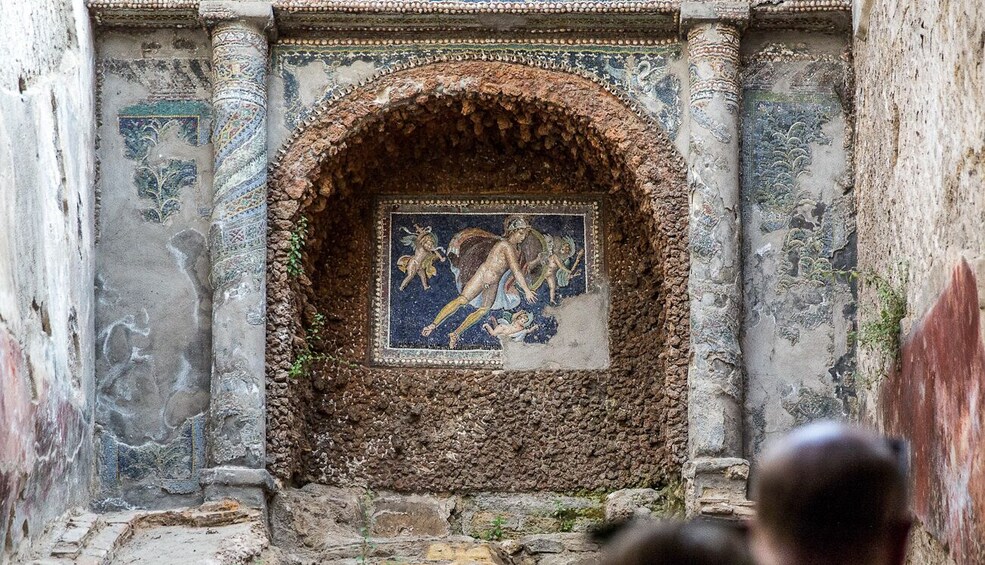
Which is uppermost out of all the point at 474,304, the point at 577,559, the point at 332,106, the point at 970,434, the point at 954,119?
the point at 332,106

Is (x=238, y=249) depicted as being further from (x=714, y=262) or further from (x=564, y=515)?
(x=714, y=262)

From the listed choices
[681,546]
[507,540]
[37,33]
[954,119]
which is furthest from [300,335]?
[681,546]

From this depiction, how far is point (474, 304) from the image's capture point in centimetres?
1020

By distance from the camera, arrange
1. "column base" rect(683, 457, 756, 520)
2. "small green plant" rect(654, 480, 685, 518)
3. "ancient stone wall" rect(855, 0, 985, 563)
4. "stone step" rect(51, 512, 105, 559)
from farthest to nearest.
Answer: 1. "small green plant" rect(654, 480, 685, 518)
2. "column base" rect(683, 457, 756, 520)
3. "stone step" rect(51, 512, 105, 559)
4. "ancient stone wall" rect(855, 0, 985, 563)

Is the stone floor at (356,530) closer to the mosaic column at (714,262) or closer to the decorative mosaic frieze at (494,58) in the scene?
the mosaic column at (714,262)

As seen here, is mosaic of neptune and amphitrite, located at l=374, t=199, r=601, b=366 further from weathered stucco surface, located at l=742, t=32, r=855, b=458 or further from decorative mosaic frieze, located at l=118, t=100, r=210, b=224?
decorative mosaic frieze, located at l=118, t=100, r=210, b=224

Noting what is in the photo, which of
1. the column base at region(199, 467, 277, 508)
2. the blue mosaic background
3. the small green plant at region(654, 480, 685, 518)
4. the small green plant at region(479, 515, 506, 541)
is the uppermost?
the blue mosaic background

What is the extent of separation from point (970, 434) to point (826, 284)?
10.9ft

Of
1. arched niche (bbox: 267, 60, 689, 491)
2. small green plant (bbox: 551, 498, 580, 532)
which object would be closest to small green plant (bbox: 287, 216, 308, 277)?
arched niche (bbox: 267, 60, 689, 491)

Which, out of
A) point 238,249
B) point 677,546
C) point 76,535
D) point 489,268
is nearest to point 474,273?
point 489,268

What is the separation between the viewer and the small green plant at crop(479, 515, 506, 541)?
31.3ft

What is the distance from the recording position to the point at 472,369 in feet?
33.0

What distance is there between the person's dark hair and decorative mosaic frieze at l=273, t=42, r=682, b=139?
25.0 feet

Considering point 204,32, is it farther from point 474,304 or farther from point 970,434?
point 970,434
